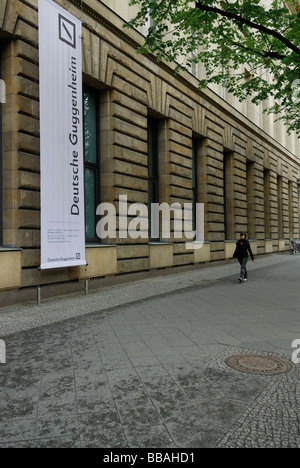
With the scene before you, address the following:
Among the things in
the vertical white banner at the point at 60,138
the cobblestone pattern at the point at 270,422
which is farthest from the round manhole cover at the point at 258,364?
the vertical white banner at the point at 60,138

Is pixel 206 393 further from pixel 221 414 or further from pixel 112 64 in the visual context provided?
pixel 112 64

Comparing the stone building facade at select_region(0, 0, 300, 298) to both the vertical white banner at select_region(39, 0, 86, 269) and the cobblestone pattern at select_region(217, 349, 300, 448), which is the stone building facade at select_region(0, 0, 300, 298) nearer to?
the vertical white banner at select_region(39, 0, 86, 269)

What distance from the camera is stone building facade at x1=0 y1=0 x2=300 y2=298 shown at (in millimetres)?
8867

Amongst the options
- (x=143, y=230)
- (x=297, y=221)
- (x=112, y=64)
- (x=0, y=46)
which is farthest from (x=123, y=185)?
(x=297, y=221)

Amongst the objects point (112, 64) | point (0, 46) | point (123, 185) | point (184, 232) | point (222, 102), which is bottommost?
point (184, 232)

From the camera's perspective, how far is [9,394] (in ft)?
12.2

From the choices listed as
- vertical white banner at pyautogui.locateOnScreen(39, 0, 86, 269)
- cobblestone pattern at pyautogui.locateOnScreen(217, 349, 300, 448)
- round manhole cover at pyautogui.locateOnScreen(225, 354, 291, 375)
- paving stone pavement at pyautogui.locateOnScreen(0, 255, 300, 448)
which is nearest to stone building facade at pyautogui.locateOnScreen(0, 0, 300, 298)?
vertical white banner at pyautogui.locateOnScreen(39, 0, 86, 269)

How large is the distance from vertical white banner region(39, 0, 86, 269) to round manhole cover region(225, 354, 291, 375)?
532cm

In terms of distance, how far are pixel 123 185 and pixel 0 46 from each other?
17.2ft

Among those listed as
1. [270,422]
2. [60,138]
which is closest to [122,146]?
[60,138]

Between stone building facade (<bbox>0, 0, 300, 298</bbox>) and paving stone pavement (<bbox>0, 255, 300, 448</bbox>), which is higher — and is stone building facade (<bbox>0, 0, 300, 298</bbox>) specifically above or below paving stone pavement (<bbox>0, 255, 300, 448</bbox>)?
above

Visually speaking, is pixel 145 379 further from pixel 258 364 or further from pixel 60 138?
pixel 60 138

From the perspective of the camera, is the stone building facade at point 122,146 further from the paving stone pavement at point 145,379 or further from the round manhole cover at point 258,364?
the round manhole cover at point 258,364

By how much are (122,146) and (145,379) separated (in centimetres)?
960
